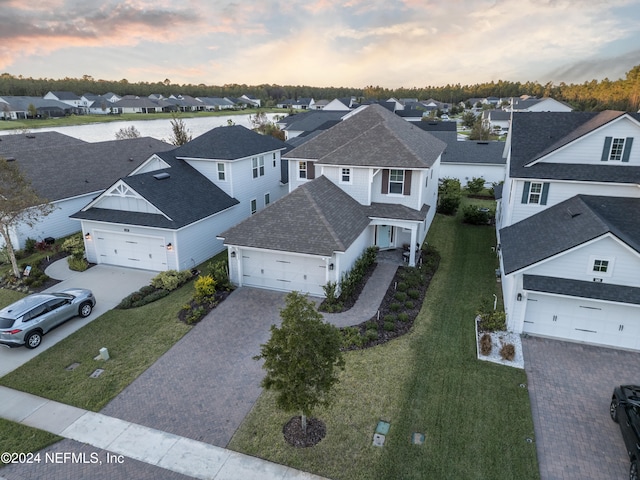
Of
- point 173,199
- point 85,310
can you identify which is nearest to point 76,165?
point 173,199

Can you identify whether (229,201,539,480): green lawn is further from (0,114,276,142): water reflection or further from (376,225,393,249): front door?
(0,114,276,142): water reflection

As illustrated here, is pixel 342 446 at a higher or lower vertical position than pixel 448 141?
lower

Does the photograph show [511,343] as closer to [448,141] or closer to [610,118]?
[610,118]

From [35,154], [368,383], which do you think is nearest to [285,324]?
[368,383]

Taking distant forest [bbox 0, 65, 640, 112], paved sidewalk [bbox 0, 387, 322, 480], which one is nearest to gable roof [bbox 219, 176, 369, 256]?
paved sidewalk [bbox 0, 387, 322, 480]

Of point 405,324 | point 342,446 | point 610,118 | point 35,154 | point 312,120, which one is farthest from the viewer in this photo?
point 312,120

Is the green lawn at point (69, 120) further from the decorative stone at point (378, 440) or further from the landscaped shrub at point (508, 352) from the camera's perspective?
the landscaped shrub at point (508, 352)

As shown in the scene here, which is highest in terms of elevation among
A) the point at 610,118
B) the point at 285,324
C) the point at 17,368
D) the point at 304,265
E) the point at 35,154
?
the point at 610,118
